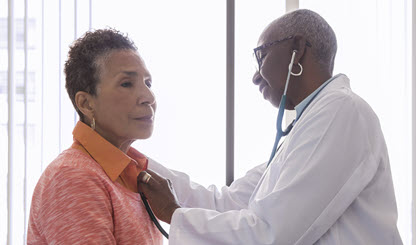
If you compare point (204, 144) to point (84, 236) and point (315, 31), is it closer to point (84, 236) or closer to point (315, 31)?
point (315, 31)

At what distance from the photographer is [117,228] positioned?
3.32 feet

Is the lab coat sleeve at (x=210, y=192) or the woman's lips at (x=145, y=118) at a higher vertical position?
the woman's lips at (x=145, y=118)

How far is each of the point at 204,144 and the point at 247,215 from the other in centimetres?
68

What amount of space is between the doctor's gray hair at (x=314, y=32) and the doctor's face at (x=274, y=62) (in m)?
0.04

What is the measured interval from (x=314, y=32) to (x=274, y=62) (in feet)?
0.49

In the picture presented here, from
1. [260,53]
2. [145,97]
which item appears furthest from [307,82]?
[145,97]

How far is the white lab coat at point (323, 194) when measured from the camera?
39.9 inches

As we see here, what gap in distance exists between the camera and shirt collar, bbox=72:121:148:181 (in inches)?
43.0

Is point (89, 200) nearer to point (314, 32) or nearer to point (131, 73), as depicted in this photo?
point (131, 73)

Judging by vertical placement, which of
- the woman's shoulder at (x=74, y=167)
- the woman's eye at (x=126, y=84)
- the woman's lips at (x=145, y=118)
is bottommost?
the woman's shoulder at (x=74, y=167)

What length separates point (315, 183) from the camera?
1.01 m

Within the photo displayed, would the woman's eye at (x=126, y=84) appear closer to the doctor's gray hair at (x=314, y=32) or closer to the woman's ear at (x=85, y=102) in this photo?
the woman's ear at (x=85, y=102)

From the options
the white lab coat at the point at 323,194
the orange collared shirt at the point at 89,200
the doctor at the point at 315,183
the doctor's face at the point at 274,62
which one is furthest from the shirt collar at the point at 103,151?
the doctor's face at the point at 274,62

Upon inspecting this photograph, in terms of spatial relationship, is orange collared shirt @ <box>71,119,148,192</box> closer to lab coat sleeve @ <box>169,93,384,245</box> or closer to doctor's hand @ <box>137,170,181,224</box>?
doctor's hand @ <box>137,170,181,224</box>
